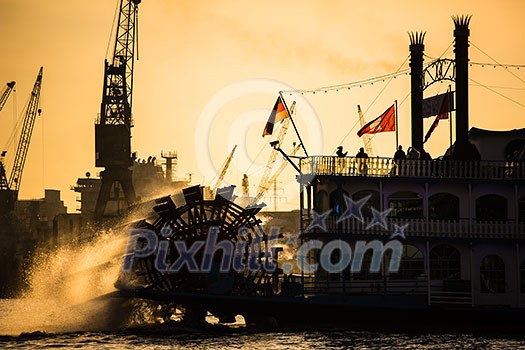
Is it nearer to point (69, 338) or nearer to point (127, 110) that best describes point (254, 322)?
point (69, 338)

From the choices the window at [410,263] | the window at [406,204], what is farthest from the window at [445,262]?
the window at [406,204]

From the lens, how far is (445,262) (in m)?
43.3

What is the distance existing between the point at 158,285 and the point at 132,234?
2405mm

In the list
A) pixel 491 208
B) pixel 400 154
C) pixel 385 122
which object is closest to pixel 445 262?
pixel 491 208

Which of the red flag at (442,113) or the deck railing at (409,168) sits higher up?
the red flag at (442,113)

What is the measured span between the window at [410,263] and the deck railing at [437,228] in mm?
786

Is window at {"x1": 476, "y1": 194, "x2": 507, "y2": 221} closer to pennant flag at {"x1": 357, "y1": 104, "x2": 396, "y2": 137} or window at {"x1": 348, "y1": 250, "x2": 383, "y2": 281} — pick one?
window at {"x1": 348, "y1": 250, "x2": 383, "y2": 281}

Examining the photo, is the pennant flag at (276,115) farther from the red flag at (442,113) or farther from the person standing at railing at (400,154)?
the red flag at (442,113)

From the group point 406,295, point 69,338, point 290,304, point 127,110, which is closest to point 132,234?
point 69,338

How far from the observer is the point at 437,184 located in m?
43.5

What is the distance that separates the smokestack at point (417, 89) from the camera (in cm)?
4919

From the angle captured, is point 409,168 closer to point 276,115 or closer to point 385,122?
point 385,122

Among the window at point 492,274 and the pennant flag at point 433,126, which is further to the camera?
the pennant flag at point 433,126

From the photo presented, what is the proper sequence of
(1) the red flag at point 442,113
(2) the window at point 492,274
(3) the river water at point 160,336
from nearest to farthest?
(3) the river water at point 160,336
(2) the window at point 492,274
(1) the red flag at point 442,113
